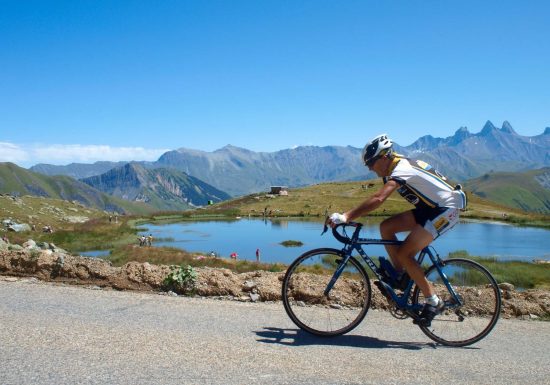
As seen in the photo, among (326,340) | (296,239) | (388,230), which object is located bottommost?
(296,239)

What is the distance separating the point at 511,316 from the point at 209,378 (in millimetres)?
6914

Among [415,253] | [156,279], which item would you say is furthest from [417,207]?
[156,279]

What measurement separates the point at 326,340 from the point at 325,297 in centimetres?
142

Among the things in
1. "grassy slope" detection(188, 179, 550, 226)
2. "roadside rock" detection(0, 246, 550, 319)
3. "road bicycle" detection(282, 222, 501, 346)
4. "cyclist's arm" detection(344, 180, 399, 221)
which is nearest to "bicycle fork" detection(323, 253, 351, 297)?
"road bicycle" detection(282, 222, 501, 346)

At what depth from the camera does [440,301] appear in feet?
26.1

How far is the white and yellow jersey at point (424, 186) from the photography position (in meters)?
7.64

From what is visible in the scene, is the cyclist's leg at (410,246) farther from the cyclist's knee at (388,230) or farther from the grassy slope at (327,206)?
the grassy slope at (327,206)

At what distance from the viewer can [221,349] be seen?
673cm

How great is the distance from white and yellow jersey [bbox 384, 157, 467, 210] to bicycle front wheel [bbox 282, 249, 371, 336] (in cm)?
155

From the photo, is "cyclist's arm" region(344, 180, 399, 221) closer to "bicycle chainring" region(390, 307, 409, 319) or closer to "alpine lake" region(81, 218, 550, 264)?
"bicycle chainring" region(390, 307, 409, 319)

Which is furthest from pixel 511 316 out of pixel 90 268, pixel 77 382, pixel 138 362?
pixel 90 268

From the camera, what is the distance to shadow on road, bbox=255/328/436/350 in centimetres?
737

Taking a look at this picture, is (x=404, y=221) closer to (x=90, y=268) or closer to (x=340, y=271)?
(x=340, y=271)

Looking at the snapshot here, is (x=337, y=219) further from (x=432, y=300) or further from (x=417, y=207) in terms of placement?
(x=432, y=300)
